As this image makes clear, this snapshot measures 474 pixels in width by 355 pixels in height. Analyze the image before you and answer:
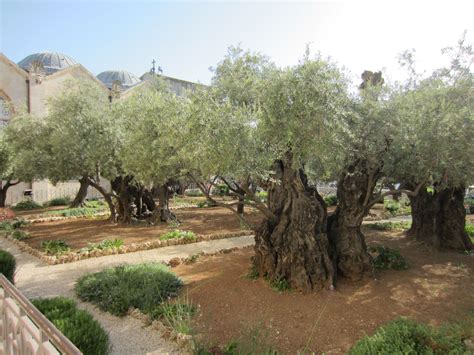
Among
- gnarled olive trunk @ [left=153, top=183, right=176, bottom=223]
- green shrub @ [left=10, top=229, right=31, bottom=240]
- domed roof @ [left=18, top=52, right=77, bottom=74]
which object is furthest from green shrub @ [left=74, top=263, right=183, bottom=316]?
domed roof @ [left=18, top=52, right=77, bottom=74]

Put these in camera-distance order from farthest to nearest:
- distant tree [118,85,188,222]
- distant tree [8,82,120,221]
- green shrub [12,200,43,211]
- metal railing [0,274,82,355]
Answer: green shrub [12,200,43,211] → distant tree [8,82,120,221] → distant tree [118,85,188,222] → metal railing [0,274,82,355]

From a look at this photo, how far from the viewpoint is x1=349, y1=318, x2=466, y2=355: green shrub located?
429 cm

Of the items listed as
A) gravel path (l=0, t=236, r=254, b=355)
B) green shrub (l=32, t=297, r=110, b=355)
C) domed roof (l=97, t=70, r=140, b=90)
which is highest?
domed roof (l=97, t=70, r=140, b=90)

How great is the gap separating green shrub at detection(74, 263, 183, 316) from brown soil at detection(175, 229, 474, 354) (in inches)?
25.4

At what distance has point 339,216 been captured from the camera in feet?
27.9

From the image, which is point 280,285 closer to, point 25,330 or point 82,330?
point 82,330

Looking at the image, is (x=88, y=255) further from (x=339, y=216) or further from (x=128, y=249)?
(x=339, y=216)

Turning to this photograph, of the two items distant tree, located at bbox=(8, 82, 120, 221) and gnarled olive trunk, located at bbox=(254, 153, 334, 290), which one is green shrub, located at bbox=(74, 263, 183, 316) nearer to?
gnarled olive trunk, located at bbox=(254, 153, 334, 290)

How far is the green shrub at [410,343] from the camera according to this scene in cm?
429

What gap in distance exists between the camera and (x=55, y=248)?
10906 mm

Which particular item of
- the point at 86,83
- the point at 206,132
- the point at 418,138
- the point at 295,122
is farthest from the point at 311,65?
the point at 86,83

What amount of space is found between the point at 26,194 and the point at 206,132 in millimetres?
31182

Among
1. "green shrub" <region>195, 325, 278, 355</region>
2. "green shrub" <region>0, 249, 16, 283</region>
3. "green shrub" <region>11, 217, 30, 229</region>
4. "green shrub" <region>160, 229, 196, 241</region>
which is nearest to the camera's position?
"green shrub" <region>195, 325, 278, 355</region>

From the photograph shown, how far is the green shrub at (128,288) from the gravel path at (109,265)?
0.22m
